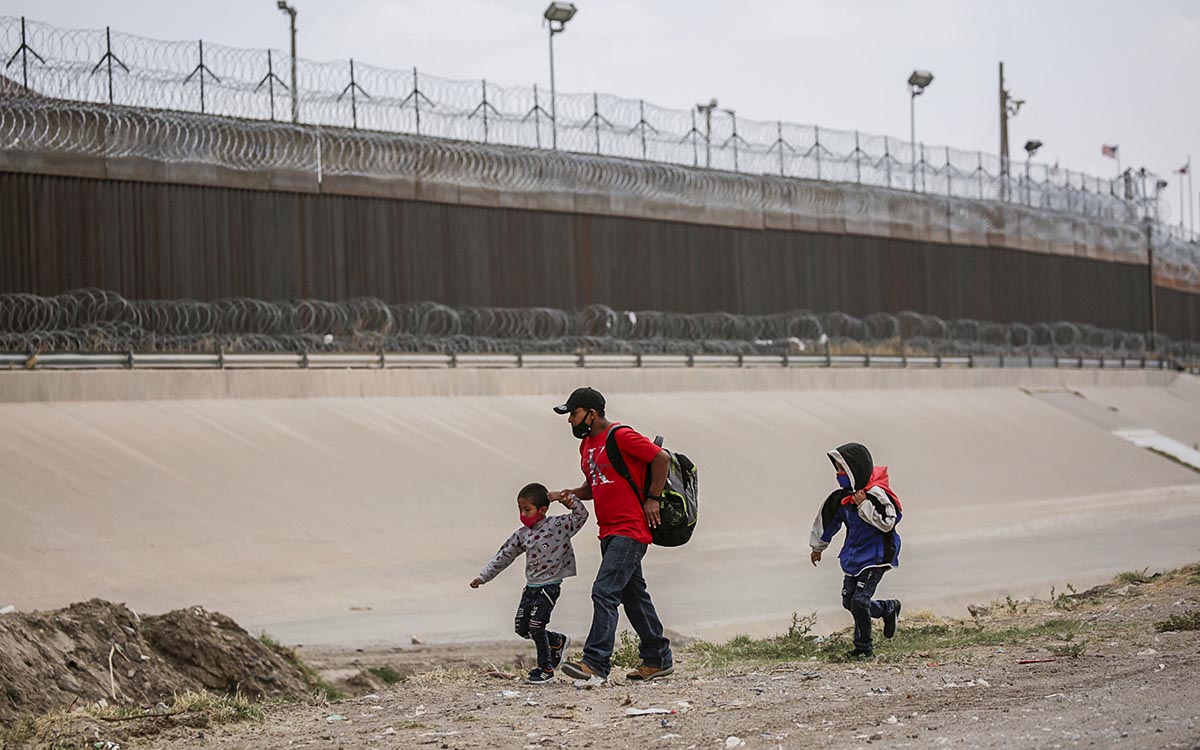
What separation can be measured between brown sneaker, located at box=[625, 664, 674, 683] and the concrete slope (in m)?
4.23

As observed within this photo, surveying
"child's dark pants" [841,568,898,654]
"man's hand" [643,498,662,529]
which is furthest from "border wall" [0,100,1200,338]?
"child's dark pants" [841,568,898,654]

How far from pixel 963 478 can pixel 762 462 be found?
3.90 metres

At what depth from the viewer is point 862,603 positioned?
821 cm

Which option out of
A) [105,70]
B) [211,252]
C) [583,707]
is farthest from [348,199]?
[583,707]

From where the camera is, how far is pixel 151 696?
8.64 meters

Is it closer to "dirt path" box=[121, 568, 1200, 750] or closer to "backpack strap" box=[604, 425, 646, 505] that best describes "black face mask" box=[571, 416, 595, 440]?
"backpack strap" box=[604, 425, 646, 505]

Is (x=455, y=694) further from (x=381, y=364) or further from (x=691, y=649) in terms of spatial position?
(x=381, y=364)

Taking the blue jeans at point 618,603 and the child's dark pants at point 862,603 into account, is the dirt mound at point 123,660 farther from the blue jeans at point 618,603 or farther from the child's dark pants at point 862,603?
the child's dark pants at point 862,603

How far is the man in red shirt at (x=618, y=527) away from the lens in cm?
758


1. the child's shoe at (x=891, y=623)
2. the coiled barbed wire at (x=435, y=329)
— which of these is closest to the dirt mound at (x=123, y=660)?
the child's shoe at (x=891, y=623)

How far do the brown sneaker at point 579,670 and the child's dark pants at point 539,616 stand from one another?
14cm

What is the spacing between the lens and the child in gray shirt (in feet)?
25.7

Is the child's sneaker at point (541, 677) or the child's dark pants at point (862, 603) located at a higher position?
the child's dark pants at point (862, 603)

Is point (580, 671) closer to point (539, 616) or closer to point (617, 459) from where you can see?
point (539, 616)
